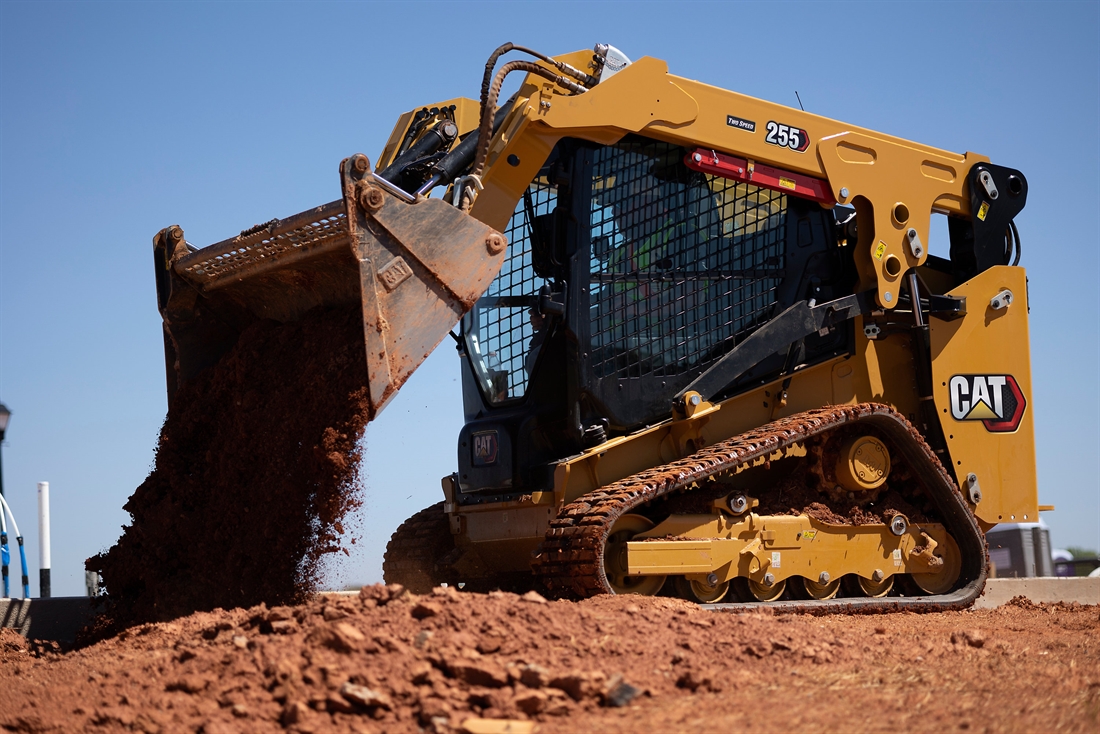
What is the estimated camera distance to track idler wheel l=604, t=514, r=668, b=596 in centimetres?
628

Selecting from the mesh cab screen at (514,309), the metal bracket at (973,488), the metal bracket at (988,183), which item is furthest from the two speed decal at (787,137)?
the metal bracket at (973,488)

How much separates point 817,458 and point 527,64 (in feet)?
9.84

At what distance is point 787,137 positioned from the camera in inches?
287

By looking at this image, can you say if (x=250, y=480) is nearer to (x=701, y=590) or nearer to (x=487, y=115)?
(x=487, y=115)

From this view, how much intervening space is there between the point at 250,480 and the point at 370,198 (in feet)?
5.66

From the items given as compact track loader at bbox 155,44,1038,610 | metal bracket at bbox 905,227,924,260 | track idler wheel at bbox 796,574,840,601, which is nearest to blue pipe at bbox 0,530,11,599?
compact track loader at bbox 155,44,1038,610

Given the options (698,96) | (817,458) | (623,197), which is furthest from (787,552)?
(698,96)

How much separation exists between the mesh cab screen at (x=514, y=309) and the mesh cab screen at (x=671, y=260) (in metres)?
0.39

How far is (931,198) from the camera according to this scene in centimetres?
787

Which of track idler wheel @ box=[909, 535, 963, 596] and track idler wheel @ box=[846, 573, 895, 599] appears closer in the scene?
track idler wheel @ box=[846, 573, 895, 599]

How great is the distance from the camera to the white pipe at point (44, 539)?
803cm

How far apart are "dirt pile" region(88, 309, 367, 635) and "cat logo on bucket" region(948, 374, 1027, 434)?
4.24 m

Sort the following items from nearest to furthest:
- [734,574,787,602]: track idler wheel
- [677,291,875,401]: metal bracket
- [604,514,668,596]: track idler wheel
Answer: [604,514,668,596]: track idler wheel < [734,574,787,602]: track idler wheel < [677,291,875,401]: metal bracket

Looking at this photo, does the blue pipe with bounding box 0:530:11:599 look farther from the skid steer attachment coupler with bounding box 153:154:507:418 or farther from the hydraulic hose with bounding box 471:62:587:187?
the hydraulic hose with bounding box 471:62:587:187
